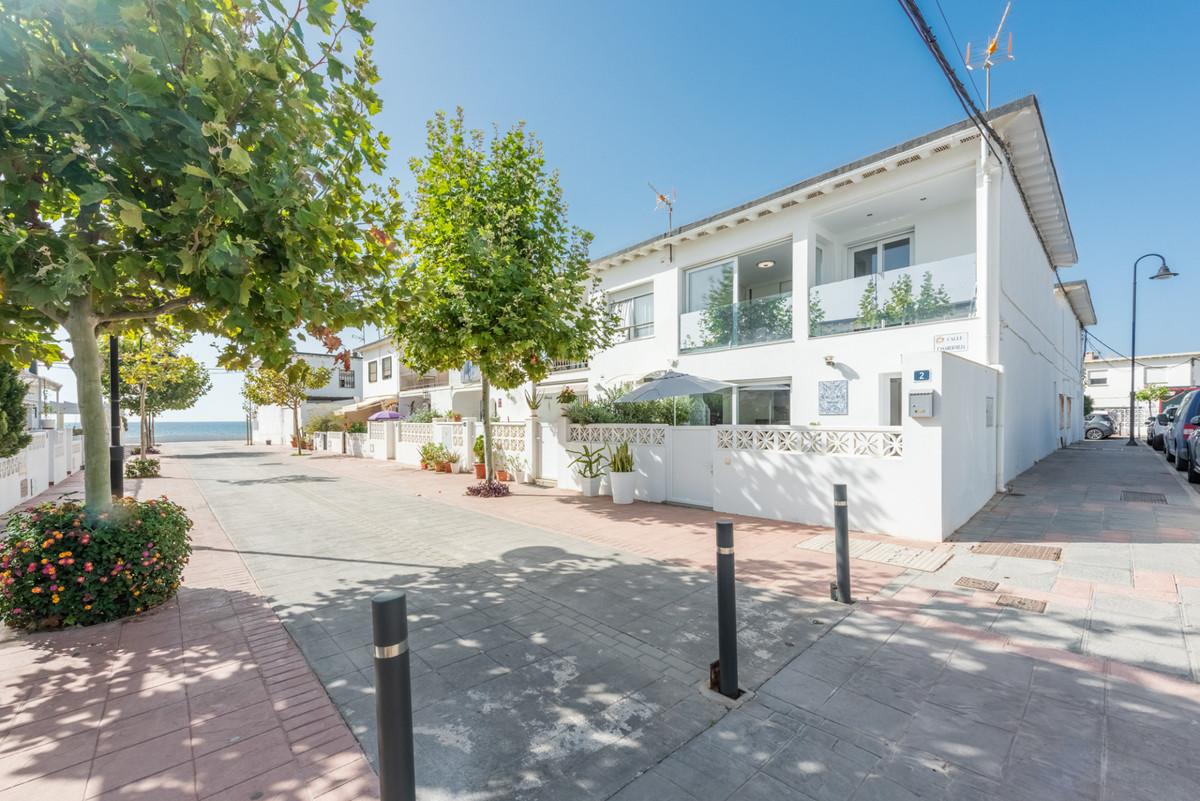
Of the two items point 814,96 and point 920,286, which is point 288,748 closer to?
point 920,286

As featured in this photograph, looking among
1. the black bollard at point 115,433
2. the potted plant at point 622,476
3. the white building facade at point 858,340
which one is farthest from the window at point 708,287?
the black bollard at point 115,433

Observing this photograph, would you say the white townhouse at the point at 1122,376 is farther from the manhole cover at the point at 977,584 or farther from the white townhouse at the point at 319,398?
the white townhouse at the point at 319,398

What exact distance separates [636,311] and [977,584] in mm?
12507

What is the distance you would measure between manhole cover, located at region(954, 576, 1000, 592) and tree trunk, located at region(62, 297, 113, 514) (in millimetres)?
8648

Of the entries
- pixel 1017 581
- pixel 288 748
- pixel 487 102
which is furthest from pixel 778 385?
pixel 288 748

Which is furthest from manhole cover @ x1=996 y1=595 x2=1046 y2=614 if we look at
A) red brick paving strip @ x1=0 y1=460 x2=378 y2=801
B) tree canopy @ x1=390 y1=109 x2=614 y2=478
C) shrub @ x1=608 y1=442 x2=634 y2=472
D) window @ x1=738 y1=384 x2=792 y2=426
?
tree canopy @ x1=390 y1=109 x2=614 y2=478

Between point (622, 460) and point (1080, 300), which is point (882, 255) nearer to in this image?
point (622, 460)

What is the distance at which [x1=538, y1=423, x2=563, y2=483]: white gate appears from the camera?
13325 mm

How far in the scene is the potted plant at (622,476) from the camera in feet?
34.6

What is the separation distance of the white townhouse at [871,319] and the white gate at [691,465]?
4cm

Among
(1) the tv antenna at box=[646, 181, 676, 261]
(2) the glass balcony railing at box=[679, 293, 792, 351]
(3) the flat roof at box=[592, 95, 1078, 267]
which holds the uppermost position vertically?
(1) the tv antenna at box=[646, 181, 676, 261]

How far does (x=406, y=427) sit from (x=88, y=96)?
18.7 m

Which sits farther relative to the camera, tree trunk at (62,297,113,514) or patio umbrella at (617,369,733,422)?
patio umbrella at (617,369,733,422)

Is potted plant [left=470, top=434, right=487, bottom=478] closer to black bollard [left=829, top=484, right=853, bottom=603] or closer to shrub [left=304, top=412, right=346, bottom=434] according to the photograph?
black bollard [left=829, top=484, right=853, bottom=603]
